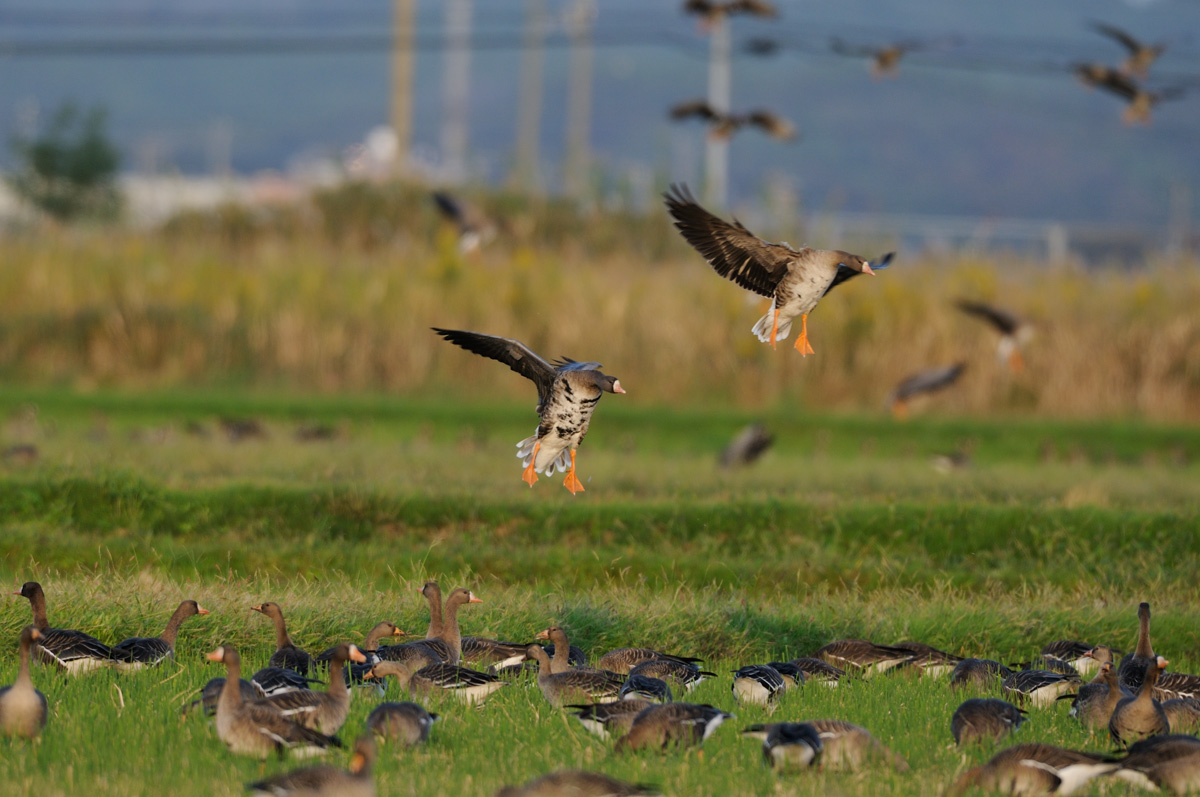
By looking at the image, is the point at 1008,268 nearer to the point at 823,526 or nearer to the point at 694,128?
the point at 823,526

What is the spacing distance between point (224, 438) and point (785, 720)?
1210cm

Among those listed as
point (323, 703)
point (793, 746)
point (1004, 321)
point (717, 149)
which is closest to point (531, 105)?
point (717, 149)

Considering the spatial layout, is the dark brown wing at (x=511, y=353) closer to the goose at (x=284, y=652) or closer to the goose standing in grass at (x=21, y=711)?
the goose standing in grass at (x=21, y=711)

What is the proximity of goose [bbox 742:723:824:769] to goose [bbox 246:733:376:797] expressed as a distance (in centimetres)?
195

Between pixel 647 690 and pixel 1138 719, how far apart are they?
258cm

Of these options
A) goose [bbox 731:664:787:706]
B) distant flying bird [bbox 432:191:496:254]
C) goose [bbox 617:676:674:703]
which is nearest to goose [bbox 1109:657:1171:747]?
goose [bbox 731:664:787:706]

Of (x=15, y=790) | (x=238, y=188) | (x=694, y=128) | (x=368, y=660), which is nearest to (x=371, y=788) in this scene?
(x=15, y=790)

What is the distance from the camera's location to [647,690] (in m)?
8.44

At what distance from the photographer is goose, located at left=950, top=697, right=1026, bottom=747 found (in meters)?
7.97

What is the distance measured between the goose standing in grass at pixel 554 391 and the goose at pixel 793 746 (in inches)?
59.9

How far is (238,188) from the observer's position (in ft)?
116

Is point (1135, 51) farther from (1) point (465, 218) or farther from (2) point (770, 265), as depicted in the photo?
(1) point (465, 218)

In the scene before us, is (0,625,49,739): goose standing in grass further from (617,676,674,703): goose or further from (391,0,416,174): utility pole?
(391,0,416,174): utility pole

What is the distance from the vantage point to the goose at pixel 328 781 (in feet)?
20.5
